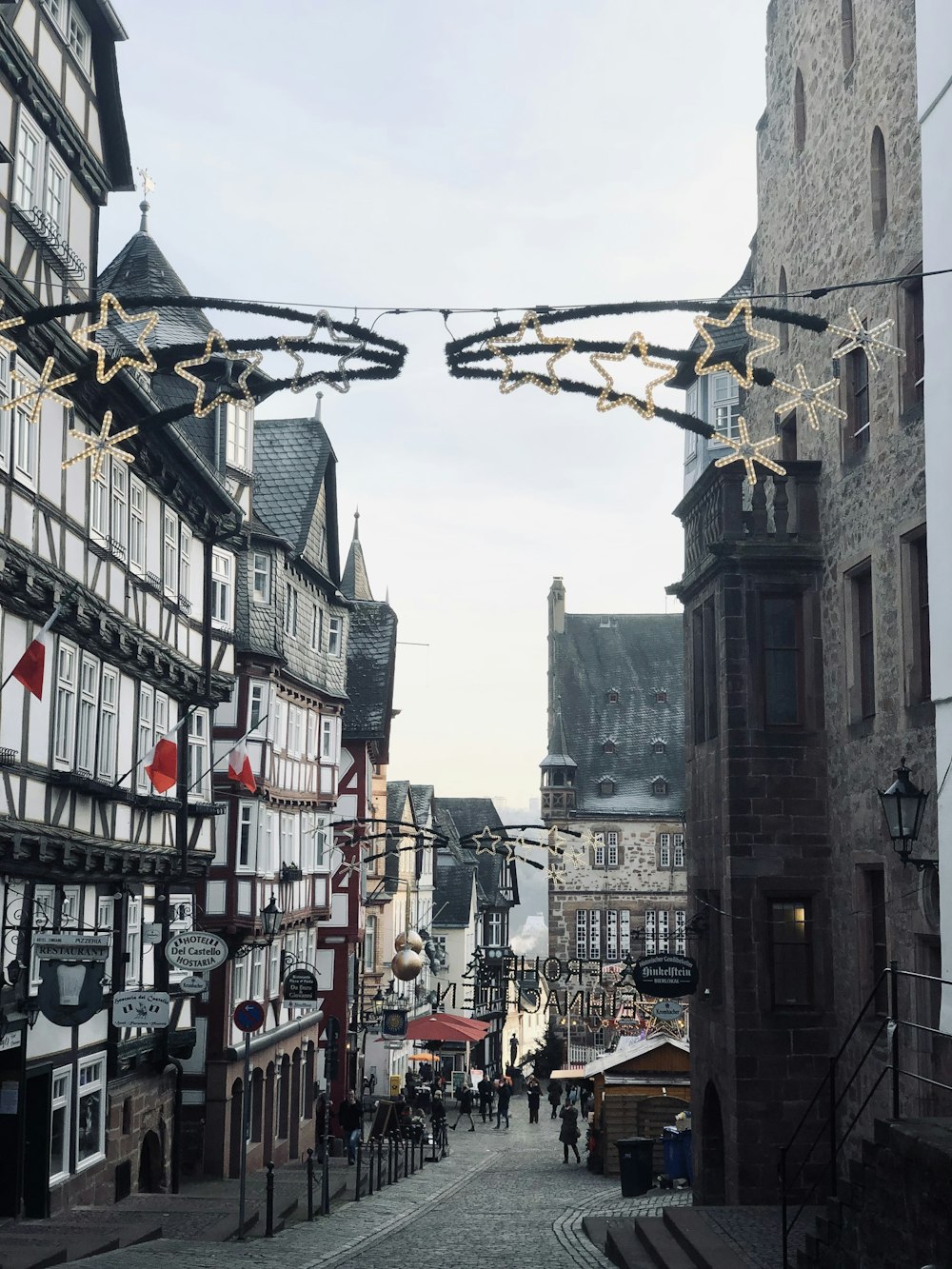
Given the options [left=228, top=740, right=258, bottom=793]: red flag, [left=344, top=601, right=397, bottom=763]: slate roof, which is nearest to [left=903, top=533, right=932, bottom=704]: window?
[left=228, top=740, right=258, bottom=793]: red flag

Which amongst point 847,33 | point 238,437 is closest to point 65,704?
point 847,33

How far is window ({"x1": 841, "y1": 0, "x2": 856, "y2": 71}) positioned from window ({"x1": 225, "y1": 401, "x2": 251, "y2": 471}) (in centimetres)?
1814

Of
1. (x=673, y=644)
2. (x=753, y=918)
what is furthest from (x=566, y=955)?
(x=753, y=918)

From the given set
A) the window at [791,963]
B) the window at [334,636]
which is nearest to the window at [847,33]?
the window at [791,963]

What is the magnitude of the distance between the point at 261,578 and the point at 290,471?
5167 millimetres

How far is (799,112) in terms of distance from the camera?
23469mm

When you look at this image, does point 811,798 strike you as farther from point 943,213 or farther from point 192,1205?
point 192,1205

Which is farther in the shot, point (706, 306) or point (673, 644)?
point (673, 644)

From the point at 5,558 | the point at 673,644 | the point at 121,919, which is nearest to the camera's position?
the point at 5,558

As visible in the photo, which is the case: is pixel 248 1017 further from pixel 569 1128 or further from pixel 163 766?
pixel 569 1128

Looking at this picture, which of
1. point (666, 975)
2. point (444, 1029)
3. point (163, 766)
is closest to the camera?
point (666, 975)

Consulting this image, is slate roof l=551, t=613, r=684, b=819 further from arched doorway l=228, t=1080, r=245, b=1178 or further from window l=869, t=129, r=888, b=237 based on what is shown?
window l=869, t=129, r=888, b=237

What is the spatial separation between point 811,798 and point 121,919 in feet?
35.6

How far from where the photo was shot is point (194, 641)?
3006 centimetres
